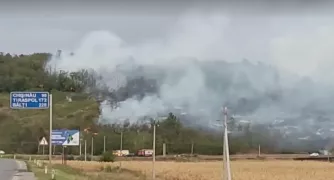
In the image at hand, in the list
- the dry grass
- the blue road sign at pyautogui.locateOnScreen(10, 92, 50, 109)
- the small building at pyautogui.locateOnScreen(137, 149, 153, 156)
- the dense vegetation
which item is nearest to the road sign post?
the blue road sign at pyautogui.locateOnScreen(10, 92, 50, 109)

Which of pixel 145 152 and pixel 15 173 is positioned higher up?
pixel 145 152

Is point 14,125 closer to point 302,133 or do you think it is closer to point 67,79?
point 67,79

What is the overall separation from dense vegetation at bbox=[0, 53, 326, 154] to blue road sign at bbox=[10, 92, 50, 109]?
83.2 metres

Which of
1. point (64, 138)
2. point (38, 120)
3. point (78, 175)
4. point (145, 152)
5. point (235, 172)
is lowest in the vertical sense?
point (235, 172)

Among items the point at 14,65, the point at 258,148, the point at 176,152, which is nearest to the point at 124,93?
the point at 176,152

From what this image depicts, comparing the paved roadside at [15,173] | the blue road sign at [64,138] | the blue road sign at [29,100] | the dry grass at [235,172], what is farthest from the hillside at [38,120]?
the blue road sign at [29,100]

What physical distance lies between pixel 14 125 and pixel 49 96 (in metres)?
119

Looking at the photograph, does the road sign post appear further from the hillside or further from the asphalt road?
the hillside

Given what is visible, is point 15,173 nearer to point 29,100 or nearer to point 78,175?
point 78,175

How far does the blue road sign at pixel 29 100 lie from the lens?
4388 cm

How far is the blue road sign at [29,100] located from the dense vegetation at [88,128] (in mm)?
83227

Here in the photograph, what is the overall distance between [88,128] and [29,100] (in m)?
106

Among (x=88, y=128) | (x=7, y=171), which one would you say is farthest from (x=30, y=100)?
(x=88, y=128)

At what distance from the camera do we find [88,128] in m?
149
